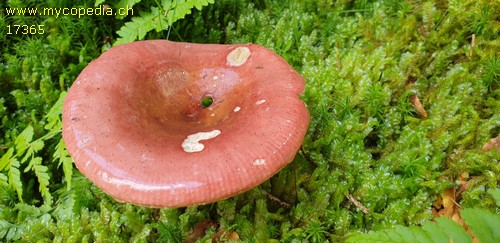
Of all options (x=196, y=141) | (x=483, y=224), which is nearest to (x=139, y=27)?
(x=196, y=141)

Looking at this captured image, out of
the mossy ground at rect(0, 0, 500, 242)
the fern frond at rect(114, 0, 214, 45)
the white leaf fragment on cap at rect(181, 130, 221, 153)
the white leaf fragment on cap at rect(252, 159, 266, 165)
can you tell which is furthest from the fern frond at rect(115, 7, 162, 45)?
the white leaf fragment on cap at rect(252, 159, 266, 165)

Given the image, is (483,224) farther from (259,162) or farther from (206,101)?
(206,101)

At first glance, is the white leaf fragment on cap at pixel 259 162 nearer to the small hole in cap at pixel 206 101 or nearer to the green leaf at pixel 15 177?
the small hole in cap at pixel 206 101

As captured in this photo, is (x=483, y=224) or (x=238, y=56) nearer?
(x=483, y=224)

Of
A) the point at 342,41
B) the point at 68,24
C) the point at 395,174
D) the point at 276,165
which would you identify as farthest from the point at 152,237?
the point at 342,41

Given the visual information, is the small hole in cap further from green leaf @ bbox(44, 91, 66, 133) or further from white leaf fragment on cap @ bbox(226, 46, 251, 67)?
green leaf @ bbox(44, 91, 66, 133)

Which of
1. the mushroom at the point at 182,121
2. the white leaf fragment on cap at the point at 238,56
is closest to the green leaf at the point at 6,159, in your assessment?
the mushroom at the point at 182,121

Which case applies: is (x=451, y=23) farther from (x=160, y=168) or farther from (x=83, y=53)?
(x=83, y=53)
